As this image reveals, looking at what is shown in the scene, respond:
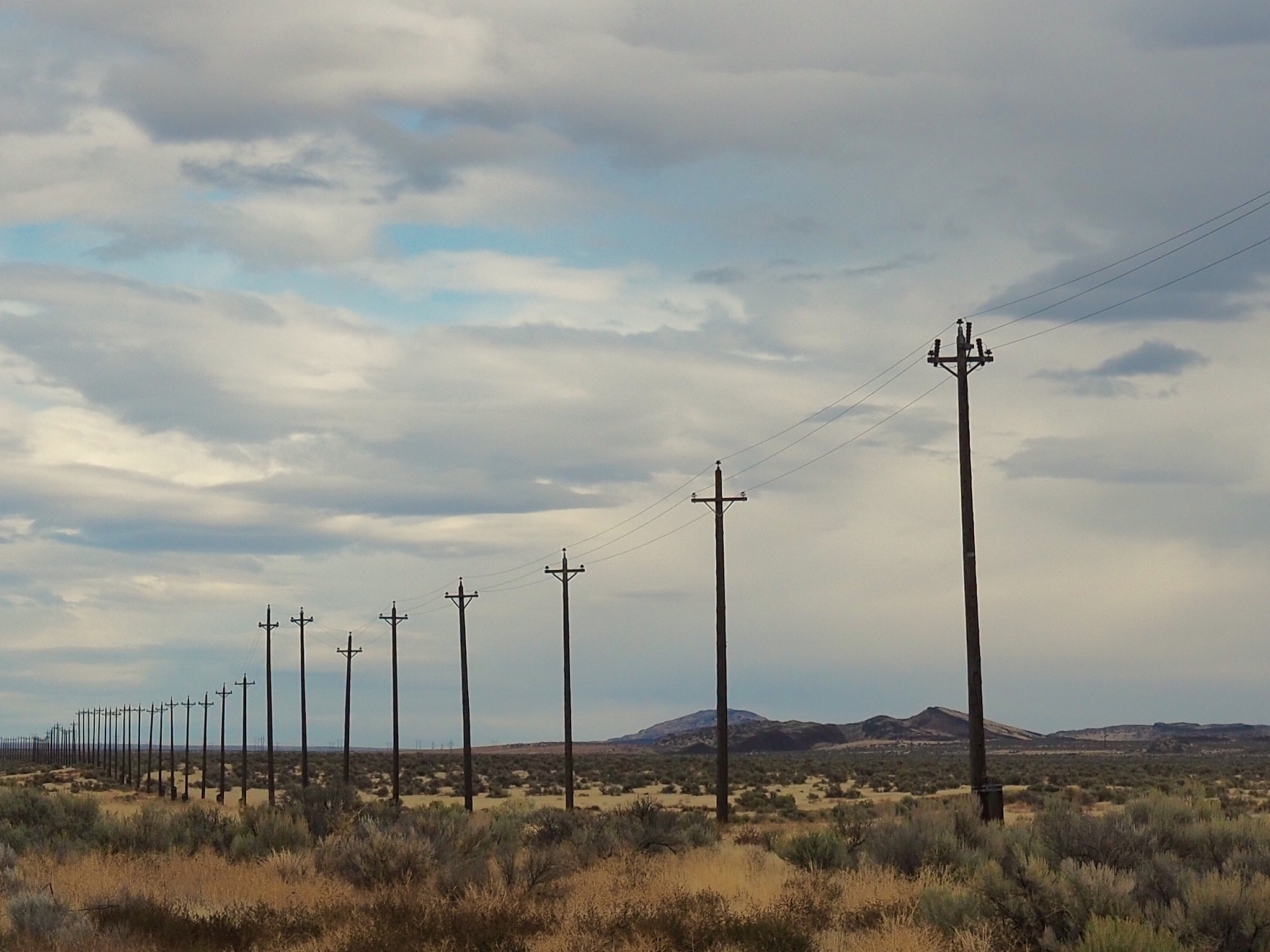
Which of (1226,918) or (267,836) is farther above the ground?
(1226,918)

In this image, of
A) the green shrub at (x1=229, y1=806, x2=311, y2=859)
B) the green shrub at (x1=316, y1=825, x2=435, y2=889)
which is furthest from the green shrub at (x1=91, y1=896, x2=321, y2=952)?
the green shrub at (x1=229, y1=806, x2=311, y2=859)

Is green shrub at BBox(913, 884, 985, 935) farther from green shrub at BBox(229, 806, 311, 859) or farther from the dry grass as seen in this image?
green shrub at BBox(229, 806, 311, 859)

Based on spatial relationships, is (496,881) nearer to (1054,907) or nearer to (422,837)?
(422,837)

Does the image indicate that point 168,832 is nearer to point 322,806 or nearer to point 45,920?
point 322,806

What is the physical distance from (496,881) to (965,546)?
13.1m

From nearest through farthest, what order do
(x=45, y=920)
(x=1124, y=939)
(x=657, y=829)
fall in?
(x=1124, y=939) → (x=45, y=920) → (x=657, y=829)

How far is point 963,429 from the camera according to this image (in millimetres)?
27984

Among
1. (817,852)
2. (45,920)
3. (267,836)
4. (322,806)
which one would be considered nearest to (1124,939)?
(817,852)

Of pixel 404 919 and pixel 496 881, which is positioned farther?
pixel 496 881

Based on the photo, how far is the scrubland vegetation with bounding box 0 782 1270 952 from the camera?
13914 mm

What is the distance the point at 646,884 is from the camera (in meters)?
19.3

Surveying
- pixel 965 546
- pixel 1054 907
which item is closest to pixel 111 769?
pixel 965 546

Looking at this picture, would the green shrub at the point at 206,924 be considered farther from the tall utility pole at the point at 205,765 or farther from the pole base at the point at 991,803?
the tall utility pole at the point at 205,765

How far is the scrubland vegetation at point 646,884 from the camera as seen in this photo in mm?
13914
